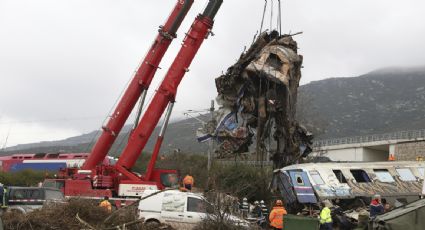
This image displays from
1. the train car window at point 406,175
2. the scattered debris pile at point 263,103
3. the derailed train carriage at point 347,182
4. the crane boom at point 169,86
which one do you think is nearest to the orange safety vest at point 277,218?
the scattered debris pile at point 263,103

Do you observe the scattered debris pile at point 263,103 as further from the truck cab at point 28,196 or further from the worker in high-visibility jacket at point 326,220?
the truck cab at point 28,196

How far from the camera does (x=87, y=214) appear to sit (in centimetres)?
1377

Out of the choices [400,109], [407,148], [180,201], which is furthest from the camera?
[400,109]

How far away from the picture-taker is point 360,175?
69.2 ft

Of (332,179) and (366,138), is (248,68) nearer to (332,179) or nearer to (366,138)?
(332,179)

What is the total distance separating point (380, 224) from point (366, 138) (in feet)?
159

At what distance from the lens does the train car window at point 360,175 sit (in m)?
20.9

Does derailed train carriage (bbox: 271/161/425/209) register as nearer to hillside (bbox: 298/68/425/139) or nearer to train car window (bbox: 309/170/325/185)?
train car window (bbox: 309/170/325/185)

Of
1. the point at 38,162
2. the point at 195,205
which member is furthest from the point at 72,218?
the point at 38,162

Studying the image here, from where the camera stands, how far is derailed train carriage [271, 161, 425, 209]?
19859 millimetres

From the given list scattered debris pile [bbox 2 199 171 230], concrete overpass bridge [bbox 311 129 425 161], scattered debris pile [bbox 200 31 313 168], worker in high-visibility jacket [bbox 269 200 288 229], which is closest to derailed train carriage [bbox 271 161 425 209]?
scattered debris pile [bbox 200 31 313 168]

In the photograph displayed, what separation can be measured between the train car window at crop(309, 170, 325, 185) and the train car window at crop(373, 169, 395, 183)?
2.60 meters

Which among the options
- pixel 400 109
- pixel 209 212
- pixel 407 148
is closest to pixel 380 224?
pixel 209 212

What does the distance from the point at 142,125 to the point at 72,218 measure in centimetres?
792
